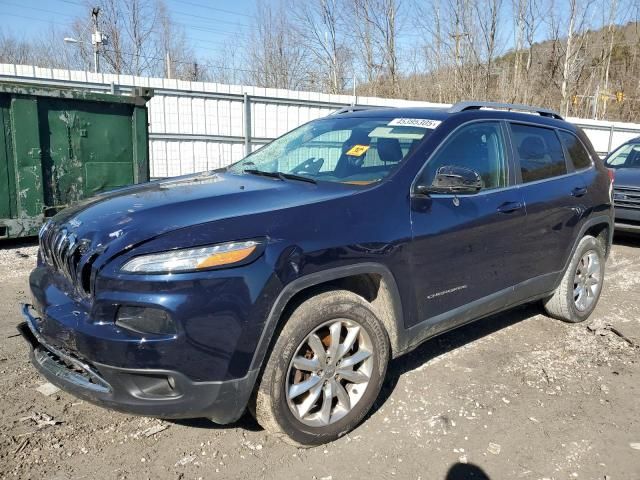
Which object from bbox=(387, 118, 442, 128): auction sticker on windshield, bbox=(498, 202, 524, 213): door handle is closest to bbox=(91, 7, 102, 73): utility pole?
bbox=(387, 118, 442, 128): auction sticker on windshield

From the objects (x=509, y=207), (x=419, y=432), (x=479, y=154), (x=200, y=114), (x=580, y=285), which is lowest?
(x=419, y=432)

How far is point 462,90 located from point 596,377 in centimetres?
1992

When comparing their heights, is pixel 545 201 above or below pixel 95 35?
below

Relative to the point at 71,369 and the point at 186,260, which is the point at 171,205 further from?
the point at 71,369

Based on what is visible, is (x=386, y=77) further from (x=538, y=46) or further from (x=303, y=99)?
(x=303, y=99)

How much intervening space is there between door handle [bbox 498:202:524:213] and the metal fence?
802 cm

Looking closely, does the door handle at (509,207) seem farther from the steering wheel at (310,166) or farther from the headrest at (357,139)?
the steering wheel at (310,166)

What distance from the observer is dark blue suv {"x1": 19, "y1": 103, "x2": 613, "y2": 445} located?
235 cm

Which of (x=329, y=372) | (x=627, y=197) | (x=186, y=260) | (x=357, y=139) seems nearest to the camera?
(x=186, y=260)

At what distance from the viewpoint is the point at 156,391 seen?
240 cm

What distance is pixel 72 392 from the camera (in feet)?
8.28

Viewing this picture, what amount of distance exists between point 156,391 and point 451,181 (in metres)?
1.96

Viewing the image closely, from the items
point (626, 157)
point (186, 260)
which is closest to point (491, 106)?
point (186, 260)

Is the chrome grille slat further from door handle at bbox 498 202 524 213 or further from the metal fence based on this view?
the metal fence
